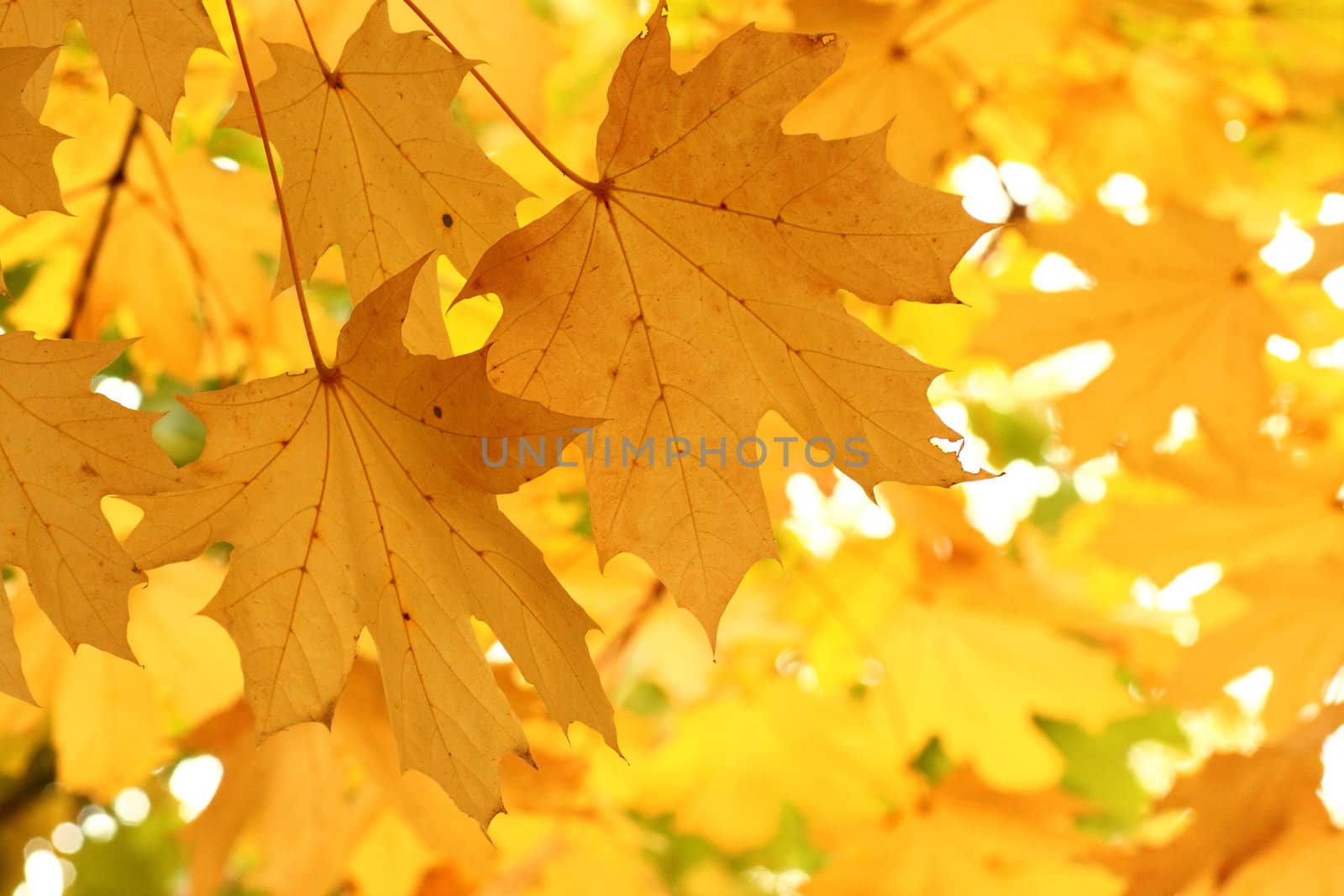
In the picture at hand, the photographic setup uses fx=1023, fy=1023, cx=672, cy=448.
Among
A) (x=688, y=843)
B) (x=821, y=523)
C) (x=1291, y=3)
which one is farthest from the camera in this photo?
(x=688, y=843)

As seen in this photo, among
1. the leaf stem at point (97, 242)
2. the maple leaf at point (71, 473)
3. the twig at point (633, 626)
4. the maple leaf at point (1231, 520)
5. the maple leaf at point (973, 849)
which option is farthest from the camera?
the twig at point (633, 626)

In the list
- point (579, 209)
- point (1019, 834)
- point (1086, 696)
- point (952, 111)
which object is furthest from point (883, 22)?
point (1019, 834)

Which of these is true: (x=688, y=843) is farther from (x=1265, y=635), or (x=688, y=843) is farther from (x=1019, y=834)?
(x=1265, y=635)

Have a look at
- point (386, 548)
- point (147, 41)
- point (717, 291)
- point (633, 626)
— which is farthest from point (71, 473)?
point (633, 626)

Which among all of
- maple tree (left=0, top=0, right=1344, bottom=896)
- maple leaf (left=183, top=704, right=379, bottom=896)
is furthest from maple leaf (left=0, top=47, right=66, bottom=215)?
maple leaf (left=183, top=704, right=379, bottom=896)

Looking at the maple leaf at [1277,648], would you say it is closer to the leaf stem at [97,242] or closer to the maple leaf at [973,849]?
the maple leaf at [973,849]

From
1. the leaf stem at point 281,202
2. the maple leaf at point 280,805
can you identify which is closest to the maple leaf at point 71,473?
the leaf stem at point 281,202

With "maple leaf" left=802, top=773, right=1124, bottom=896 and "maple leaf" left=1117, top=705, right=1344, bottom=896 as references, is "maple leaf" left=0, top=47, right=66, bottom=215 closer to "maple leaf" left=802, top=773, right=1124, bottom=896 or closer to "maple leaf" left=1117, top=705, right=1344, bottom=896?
"maple leaf" left=1117, top=705, right=1344, bottom=896

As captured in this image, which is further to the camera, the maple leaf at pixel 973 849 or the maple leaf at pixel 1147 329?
the maple leaf at pixel 973 849
